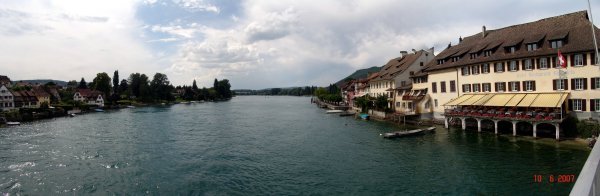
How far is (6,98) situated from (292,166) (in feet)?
318

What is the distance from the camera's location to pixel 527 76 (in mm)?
37281

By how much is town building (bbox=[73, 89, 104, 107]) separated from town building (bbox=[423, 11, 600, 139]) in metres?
125

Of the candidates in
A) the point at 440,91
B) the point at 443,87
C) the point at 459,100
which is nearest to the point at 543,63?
the point at 459,100

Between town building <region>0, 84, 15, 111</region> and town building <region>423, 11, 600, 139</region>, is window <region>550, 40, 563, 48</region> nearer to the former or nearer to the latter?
town building <region>423, 11, 600, 139</region>

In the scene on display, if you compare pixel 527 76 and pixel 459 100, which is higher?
pixel 527 76

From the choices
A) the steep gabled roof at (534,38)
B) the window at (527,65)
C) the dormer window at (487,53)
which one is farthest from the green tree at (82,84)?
the window at (527,65)

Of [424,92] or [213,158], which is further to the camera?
[424,92]

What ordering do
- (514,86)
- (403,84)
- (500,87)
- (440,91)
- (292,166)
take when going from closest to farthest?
(292,166), (514,86), (500,87), (440,91), (403,84)

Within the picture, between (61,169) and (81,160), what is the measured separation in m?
3.59

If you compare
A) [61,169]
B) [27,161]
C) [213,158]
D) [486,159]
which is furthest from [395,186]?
[27,161]

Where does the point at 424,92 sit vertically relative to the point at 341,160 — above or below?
above

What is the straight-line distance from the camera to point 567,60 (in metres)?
33.8

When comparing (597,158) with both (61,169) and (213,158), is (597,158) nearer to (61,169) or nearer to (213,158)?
(213,158)

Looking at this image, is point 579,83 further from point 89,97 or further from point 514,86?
point 89,97
